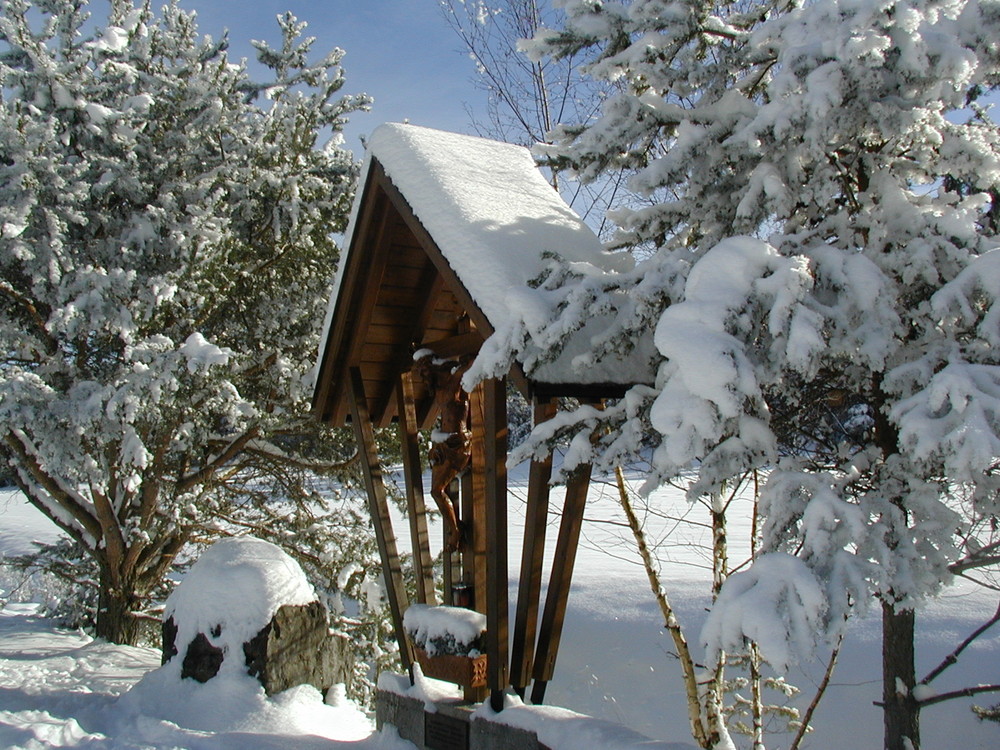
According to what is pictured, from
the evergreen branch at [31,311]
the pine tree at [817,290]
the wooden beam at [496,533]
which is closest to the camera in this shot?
the pine tree at [817,290]

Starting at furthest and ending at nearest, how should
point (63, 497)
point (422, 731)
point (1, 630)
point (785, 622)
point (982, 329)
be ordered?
point (1, 630), point (63, 497), point (422, 731), point (982, 329), point (785, 622)

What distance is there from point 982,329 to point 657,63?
180 cm

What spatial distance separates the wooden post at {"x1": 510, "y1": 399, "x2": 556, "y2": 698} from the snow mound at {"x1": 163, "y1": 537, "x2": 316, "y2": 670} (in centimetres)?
250

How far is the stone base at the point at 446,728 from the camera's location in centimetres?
368

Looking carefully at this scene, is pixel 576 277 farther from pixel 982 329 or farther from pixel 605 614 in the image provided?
pixel 605 614

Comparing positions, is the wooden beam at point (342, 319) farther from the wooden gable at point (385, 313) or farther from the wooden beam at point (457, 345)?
the wooden beam at point (457, 345)

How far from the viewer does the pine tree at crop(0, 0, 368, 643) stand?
21.1 feet

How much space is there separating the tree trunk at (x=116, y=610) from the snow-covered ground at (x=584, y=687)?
0.33 m

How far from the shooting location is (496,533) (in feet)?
12.2

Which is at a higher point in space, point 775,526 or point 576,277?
point 576,277

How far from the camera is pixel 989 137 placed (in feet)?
8.89

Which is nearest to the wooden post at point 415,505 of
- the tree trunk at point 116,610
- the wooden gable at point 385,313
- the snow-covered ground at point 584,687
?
the wooden gable at point 385,313

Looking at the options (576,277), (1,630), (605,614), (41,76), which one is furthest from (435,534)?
(576,277)

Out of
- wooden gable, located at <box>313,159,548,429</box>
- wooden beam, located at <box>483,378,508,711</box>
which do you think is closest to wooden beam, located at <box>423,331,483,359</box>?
wooden gable, located at <box>313,159,548,429</box>
